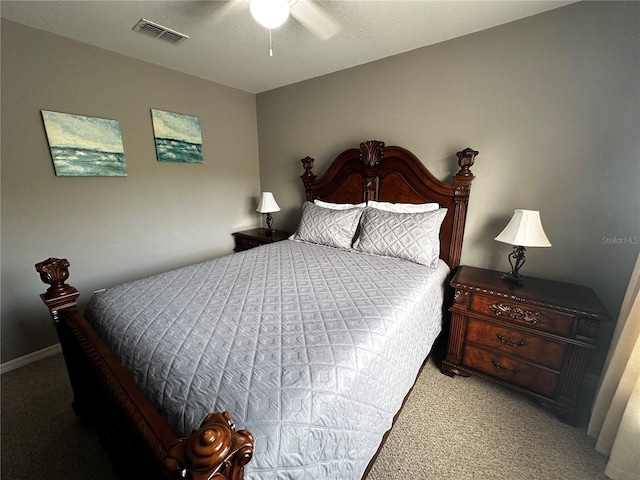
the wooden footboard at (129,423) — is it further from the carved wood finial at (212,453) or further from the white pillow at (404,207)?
the white pillow at (404,207)

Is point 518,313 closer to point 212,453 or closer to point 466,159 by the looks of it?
point 466,159

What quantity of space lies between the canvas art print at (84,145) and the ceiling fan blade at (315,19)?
1.78 meters

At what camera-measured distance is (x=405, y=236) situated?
201 cm

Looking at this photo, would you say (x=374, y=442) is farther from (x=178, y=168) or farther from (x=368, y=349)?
(x=178, y=168)

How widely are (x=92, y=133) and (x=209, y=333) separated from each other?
2160 mm

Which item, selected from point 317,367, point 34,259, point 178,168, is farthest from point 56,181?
point 317,367

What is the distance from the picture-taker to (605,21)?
1.54 m

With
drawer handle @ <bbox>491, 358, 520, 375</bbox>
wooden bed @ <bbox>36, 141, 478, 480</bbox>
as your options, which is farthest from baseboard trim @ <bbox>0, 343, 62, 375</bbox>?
drawer handle @ <bbox>491, 358, 520, 375</bbox>

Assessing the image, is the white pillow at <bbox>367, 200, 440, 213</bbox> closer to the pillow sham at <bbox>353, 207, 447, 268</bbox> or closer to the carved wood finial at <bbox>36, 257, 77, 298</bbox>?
the pillow sham at <bbox>353, 207, 447, 268</bbox>

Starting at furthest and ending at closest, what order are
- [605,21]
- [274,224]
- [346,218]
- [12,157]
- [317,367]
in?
[274,224]
[346,218]
[12,157]
[605,21]
[317,367]

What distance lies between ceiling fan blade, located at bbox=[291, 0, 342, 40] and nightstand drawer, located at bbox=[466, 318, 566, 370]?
2272mm

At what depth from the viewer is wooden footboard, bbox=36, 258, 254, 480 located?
1.67 ft

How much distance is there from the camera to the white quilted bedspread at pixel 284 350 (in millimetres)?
767

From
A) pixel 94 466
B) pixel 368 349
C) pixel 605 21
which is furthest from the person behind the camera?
pixel 605 21
